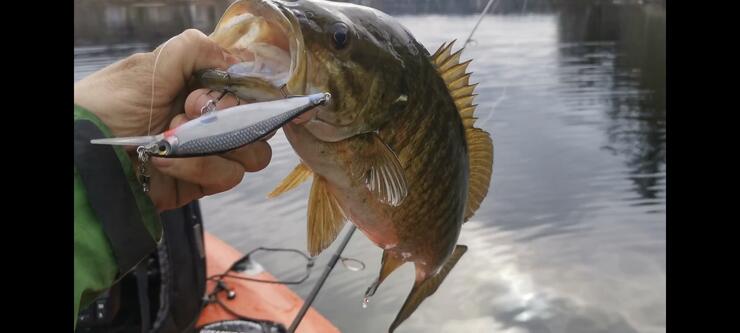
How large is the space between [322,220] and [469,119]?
479mm

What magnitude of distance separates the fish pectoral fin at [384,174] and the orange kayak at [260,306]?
2208 millimetres

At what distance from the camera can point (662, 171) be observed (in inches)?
333

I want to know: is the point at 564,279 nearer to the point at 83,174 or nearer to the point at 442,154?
the point at 442,154

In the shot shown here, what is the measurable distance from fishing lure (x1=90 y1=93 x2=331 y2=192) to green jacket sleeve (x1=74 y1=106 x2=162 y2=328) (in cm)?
25

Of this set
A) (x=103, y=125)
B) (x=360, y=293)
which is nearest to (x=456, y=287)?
(x=360, y=293)

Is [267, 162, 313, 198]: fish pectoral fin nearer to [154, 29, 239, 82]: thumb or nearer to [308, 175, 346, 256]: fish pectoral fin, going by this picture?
[308, 175, 346, 256]: fish pectoral fin

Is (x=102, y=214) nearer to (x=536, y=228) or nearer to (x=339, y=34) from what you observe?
(x=339, y=34)

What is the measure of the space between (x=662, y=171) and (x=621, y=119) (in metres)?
2.82

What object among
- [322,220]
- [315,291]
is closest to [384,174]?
[322,220]

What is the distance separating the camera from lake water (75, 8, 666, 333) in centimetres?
514

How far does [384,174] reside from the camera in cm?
147

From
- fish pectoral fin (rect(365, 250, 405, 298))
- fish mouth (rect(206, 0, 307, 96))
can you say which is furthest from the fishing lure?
fish pectoral fin (rect(365, 250, 405, 298))

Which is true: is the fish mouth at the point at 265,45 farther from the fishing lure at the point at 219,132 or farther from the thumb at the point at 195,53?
the fishing lure at the point at 219,132
